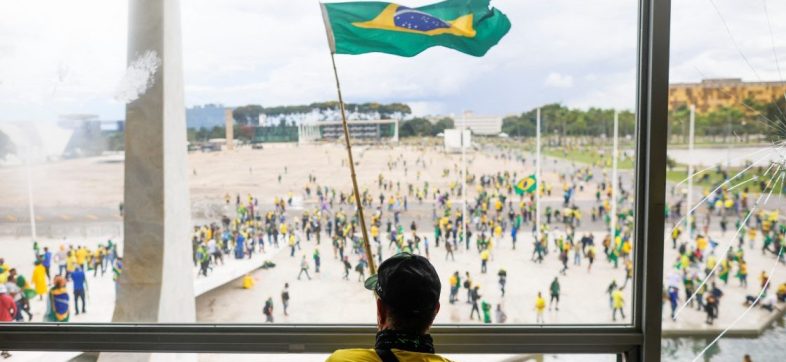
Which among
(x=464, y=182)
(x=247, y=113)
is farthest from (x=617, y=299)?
(x=247, y=113)

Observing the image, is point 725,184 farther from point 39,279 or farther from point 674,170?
point 39,279

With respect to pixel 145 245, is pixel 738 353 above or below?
below

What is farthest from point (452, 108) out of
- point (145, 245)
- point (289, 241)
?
point (145, 245)

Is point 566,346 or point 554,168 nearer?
point 566,346

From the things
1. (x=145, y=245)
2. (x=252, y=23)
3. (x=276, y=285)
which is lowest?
(x=276, y=285)

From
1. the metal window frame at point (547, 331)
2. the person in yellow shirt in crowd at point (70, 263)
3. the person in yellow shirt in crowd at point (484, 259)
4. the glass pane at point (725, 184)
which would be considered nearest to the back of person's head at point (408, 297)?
the metal window frame at point (547, 331)

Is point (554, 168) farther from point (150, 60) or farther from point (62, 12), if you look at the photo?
point (62, 12)

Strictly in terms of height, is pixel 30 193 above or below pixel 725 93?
below

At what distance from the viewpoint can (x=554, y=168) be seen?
2.06 meters

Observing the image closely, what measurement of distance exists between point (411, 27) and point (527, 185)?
71 centimetres

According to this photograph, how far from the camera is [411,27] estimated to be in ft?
6.53

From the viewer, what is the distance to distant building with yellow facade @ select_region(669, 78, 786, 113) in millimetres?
1908

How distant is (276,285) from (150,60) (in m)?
0.93

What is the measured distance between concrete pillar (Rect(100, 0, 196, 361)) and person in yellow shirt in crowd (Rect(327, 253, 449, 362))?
1.22 m
